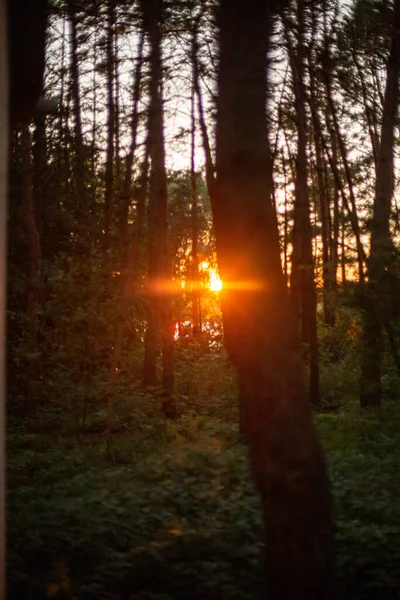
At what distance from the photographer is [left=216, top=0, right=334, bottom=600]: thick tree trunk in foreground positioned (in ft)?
13.6

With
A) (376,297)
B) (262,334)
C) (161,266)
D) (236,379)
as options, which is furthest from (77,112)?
(262,334)

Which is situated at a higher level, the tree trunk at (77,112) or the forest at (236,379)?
the tree trunk at (77,112)

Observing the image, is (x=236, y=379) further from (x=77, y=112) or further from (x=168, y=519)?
(x=77, y=112)

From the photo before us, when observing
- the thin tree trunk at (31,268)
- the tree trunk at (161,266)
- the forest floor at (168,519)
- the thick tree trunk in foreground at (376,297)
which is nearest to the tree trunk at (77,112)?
the thin tree trunk at (31,268)

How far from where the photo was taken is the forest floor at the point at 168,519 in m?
4.90

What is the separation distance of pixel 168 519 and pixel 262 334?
2927 mm

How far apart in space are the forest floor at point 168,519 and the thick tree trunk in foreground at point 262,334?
878mm

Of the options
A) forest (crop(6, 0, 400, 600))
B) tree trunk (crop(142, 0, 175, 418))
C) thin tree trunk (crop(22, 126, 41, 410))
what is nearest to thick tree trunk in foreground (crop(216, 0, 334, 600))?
forest (crop(6, 0, 400, 600))

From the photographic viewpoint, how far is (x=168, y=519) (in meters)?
6.42

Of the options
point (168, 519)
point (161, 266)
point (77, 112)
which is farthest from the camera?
point (161, 266)

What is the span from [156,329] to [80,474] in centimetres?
1006

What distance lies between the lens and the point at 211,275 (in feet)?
142

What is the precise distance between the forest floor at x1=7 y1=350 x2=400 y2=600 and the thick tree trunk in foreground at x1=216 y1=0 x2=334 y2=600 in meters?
0.88

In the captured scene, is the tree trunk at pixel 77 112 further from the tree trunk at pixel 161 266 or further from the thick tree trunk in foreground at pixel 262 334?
the thick tree trunk in foreground at pixel 262 334
